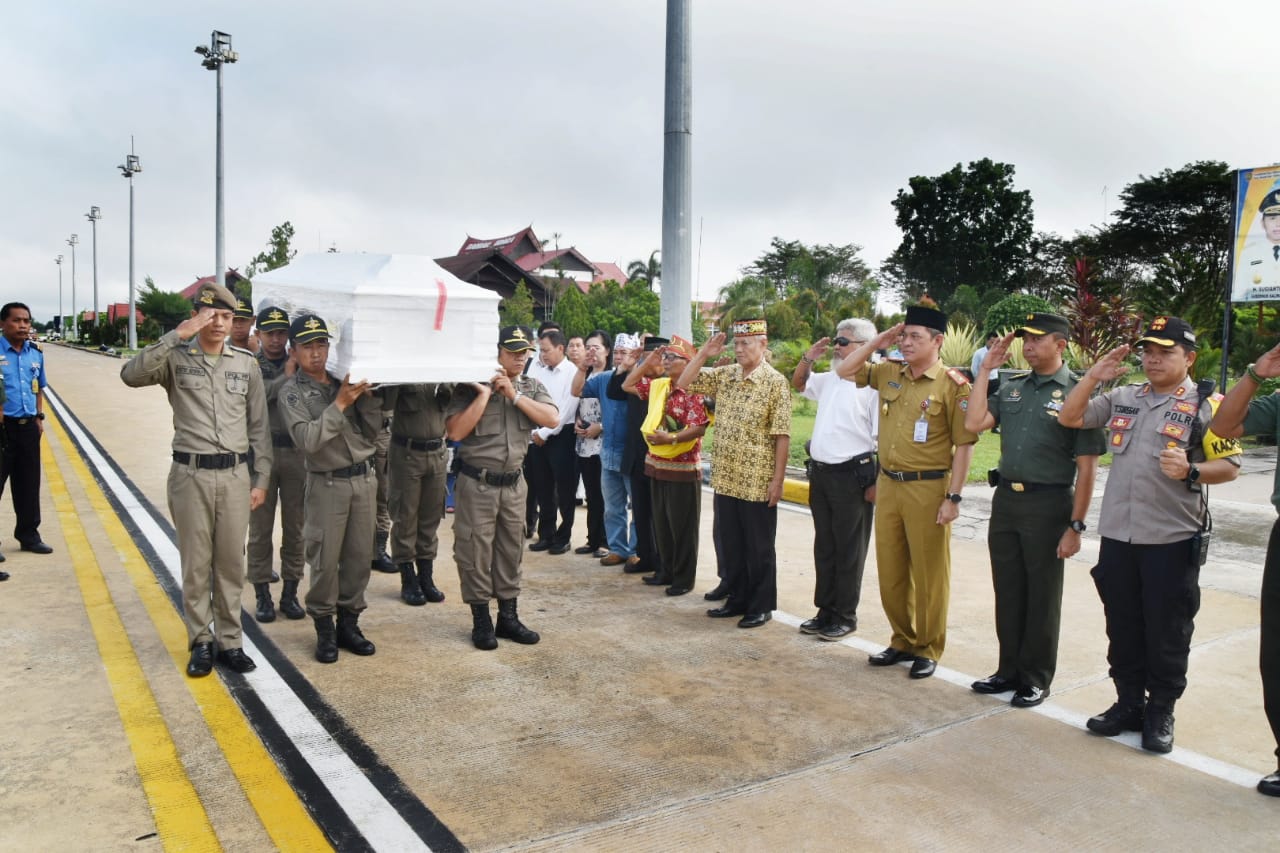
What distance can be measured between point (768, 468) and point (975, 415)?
146 cm

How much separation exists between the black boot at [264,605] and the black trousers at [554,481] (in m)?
2.38

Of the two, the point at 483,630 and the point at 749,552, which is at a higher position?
the point at 749,552

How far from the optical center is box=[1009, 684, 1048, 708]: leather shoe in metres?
4.30

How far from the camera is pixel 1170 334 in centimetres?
386

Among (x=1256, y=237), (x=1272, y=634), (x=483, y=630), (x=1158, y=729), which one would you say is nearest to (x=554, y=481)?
(x=483, y=630)

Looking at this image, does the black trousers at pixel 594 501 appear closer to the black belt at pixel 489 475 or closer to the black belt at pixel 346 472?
the black belt at pixel 489 475

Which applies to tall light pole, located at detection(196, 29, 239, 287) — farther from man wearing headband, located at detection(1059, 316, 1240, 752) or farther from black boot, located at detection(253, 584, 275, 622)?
man wearing headband, located at detection(1059, 316, 1240, 752)

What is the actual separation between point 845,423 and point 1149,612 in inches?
74.6

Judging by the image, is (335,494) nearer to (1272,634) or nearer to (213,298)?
(213,298)

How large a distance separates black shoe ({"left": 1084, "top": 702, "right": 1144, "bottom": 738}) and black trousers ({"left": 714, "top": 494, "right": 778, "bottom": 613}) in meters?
1.99

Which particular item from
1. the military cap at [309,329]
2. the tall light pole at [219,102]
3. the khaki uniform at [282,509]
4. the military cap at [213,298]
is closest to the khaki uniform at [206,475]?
the military cap at [213,298]

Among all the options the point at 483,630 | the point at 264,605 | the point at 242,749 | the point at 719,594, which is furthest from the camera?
the point at 719,594

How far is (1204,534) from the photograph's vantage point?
3863mm

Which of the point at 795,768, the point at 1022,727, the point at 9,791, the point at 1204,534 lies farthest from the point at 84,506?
the point at 1204,534
